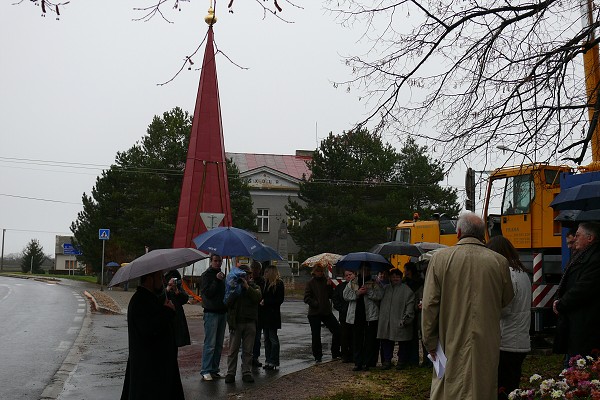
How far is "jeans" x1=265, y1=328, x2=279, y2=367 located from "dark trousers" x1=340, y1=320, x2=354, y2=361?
1.33 m

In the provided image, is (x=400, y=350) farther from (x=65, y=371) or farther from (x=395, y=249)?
(x=65, y=371)

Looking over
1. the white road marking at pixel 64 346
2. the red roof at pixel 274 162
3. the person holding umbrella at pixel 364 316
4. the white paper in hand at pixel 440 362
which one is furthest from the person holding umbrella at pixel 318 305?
the red roof at pixel 274 162

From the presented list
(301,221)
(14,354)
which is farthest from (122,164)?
(14,354)

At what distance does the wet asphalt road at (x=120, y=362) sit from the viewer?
10248 millimetres

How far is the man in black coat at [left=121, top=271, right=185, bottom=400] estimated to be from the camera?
6688 millimetres

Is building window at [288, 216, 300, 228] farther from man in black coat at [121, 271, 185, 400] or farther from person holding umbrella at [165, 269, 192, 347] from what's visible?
man in black coat at [121, 271, 185, 400]

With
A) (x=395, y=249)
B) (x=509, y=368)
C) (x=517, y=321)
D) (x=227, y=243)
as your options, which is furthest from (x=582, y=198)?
(x=395, y=249)

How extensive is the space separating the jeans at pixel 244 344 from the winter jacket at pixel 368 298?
207 cm

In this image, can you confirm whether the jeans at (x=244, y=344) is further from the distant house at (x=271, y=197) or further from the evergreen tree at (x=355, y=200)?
the distant house at (x=271, y=197)

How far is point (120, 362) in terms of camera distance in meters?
12.9

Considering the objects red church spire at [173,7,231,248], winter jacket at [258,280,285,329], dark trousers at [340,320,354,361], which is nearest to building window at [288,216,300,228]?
red church spire at [173,7,231,248]

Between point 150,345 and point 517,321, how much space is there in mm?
3201

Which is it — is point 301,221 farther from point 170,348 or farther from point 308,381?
point 170,348

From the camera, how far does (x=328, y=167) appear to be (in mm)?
51000
